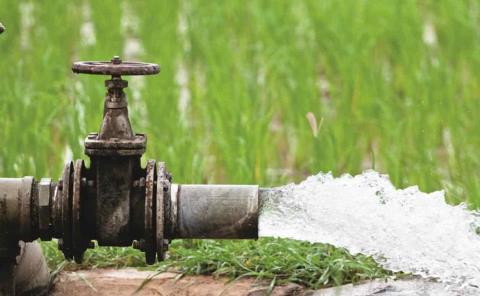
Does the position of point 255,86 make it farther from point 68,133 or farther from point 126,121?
point 126,121

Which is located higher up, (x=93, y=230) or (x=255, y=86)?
(x=255, y=86)

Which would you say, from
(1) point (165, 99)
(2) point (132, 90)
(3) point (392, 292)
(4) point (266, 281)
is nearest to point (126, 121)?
(4) point (266, 281)

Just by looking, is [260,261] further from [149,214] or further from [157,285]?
[149,214]

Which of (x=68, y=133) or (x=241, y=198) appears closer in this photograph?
(x=241, y=198)

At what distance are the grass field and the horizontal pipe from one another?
0.22 meters

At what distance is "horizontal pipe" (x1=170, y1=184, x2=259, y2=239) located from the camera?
249cm

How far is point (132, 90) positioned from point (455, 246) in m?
2.18

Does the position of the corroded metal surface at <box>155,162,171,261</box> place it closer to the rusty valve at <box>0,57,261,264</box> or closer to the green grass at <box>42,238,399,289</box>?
the rusty valve at <box>0,57,261,264</box>

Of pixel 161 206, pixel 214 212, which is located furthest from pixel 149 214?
pixel 214 212

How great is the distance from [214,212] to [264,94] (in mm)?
2028

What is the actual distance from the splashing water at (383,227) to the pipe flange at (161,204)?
232 mm

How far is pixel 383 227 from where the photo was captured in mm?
2568

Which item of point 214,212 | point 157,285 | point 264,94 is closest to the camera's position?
point 214,212

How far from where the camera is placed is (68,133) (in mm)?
3664
